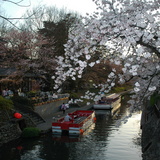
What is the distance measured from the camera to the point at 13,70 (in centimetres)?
2397

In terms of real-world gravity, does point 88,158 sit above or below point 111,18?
below

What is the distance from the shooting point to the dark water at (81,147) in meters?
13.8

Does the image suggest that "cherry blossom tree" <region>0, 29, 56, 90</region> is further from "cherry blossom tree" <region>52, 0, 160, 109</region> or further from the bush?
"cherry blossom tree" <region>52, 0, 160, 109</region>

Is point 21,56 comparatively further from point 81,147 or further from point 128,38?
point 128,38

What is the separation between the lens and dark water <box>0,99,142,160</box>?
13.8m

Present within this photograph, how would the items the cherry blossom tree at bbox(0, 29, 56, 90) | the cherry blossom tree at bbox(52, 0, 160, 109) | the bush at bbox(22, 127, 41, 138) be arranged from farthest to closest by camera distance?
the cherry blossom tree at bbox(0, 29, 56, 90), the bush at bbox(22, 127, 41, 138), the cherry blossom tree at bbox(52, 0, 160, 109)

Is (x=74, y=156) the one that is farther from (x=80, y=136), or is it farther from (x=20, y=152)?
(x=80, y=136)

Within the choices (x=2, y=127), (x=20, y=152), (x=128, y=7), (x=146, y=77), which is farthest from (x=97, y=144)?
(x=128, y=7)

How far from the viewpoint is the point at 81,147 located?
15.6 metres

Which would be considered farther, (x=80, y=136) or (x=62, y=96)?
(x=62, y=96)

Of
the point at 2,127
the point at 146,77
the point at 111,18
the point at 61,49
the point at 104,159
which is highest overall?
the point at 61,49

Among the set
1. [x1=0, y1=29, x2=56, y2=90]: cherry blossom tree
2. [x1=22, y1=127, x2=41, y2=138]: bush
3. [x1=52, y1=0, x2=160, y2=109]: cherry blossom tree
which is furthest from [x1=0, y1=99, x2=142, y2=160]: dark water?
[x1=0, y1=29, x2=56, y2=90]: cherry blossom tree

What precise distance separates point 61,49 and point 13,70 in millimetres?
Result: 13235

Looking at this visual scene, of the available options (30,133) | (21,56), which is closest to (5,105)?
(30,133)
